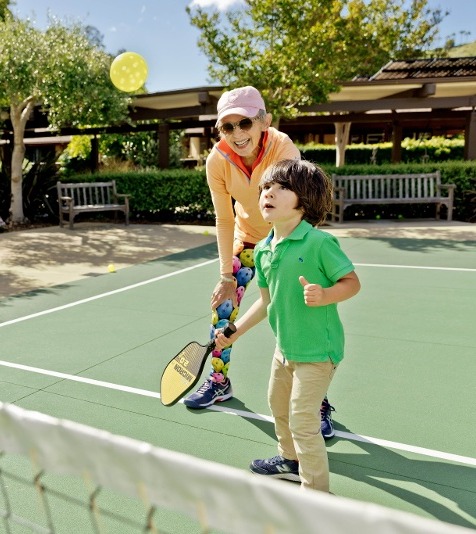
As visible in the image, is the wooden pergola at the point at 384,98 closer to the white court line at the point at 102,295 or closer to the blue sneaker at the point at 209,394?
the white court line at the point at 102,295

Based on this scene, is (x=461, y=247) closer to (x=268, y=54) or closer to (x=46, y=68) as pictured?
(x=268, y=54)

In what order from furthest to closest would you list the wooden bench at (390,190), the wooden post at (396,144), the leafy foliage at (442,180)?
the wooden post at (396,144), the leafy foliage at (442,180), the wooden bench at (390,190)

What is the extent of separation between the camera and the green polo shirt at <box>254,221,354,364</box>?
7.96 ft

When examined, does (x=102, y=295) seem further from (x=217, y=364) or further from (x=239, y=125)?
(x=239, y=125)

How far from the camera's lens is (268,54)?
1316 cm

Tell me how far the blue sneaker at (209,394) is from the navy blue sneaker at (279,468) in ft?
2.91

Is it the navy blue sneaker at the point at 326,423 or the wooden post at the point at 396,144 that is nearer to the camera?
the navy blue sneaker at the point at 326,423

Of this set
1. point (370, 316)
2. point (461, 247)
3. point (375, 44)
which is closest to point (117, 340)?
point (370, 316)

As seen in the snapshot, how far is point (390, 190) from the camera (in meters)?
13.9

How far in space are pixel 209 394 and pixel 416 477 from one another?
1440 millimetres

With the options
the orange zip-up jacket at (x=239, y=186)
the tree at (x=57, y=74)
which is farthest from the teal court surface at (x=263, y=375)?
the tree at (x=57, y=74)

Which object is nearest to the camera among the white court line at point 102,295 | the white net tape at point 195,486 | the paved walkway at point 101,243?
the white net tape at point 195,486

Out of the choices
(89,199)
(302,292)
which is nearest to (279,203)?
(302,292)

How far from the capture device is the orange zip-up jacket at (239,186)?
→ 3.37 metres
